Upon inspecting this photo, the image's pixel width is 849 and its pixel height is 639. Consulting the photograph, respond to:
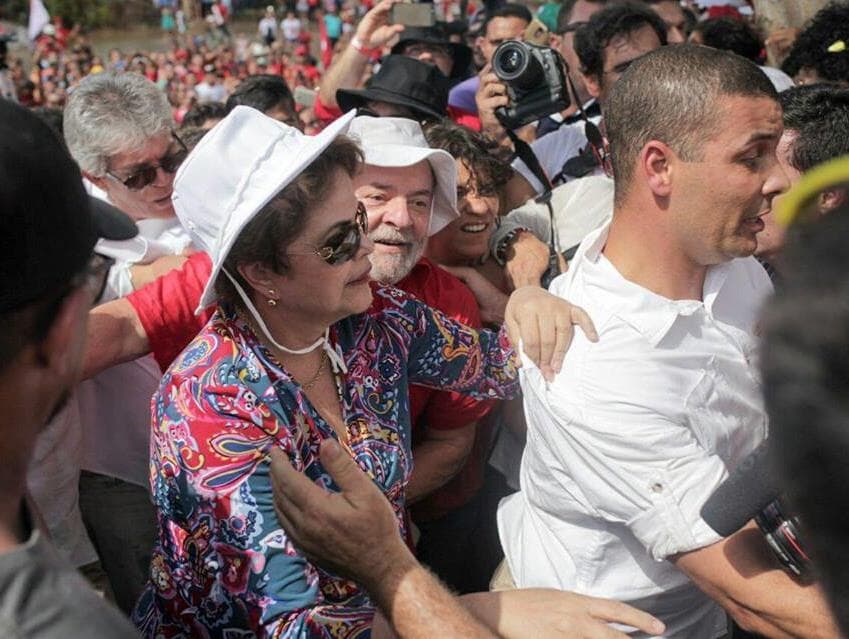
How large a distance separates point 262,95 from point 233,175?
260cm

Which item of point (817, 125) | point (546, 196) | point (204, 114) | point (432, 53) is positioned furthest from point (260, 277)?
point (432, 53)

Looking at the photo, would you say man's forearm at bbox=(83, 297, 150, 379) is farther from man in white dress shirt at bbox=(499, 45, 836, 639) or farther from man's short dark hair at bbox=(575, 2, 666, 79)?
man's short dark hair at bbox=(575, 2, 666, 79)

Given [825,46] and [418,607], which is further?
[825,46]

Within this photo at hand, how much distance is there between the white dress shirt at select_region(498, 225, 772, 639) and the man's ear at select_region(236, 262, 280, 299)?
0.59 metres

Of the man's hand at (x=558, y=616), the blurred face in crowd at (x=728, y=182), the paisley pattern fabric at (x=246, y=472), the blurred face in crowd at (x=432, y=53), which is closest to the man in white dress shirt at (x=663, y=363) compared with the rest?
the blurred face in crowd at (x=728, y=182)

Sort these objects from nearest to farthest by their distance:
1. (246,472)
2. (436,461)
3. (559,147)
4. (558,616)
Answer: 1. (246,472)
2. (558,616)
3. (436,461)
4. (559,147)

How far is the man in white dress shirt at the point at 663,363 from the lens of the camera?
1739 millimetres

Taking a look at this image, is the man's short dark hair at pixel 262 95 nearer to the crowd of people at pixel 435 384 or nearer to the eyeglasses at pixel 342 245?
the crowd of people at pixel 435 384

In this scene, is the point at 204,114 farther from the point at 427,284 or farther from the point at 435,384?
the point at 435,384

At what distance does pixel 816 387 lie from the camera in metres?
0.73

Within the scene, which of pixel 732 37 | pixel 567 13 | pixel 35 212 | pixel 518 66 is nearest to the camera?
pixel 35 212

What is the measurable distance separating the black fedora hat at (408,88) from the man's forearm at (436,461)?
1.60 meters

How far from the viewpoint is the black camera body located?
3.49 metres

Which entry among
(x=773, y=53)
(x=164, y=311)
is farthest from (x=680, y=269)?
(x=773, y=53)
